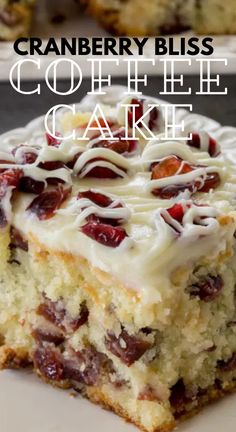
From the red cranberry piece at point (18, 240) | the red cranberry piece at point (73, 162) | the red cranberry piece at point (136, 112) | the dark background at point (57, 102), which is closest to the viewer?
the red cranberry piece at point (18, 240)

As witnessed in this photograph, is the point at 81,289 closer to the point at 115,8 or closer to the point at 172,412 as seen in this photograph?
the point at 172,412

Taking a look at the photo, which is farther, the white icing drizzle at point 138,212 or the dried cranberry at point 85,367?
the dried cranberry at point 85,367

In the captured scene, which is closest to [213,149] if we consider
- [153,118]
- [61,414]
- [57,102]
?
[153,118]

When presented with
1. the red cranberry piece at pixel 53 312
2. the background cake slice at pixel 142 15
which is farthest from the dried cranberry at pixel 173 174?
the background cake slice at pixel 142 15

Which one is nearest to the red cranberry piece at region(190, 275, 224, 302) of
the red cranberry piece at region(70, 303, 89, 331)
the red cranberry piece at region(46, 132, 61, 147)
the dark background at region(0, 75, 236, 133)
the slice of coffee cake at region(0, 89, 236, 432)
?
the slice of coffee cake at region(0, 89, 236, 432)

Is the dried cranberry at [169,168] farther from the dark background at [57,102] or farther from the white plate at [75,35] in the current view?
the dark background at [57,102]
